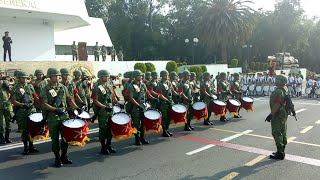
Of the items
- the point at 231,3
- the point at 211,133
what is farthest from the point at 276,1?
the point at 211,133

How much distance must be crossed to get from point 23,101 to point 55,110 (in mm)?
2493

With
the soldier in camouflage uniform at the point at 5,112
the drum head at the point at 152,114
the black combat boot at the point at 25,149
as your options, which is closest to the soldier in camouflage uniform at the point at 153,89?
the drum head at the point at 152,114

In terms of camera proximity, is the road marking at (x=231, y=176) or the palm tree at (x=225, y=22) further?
the palm tree at (x=225, y=22)

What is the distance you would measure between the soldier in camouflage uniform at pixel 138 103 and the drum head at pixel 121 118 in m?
0.71

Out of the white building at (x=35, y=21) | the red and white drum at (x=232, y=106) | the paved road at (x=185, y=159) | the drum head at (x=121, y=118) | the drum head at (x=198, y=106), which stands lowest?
the paved road at (x=185, y=159)

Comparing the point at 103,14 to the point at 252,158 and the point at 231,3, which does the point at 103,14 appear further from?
the point at 252,158

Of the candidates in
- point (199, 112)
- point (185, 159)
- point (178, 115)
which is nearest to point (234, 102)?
point (199, 112)

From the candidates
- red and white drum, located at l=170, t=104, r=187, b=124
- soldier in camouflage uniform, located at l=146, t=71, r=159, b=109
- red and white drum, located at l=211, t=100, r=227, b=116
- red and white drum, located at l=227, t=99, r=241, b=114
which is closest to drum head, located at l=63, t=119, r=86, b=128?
soldier in camouflage uniform, located at l=146, t=71, r=159, b=109

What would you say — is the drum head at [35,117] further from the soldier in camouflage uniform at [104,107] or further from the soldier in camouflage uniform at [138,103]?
the soldier in camouflage uniform at [138,103]

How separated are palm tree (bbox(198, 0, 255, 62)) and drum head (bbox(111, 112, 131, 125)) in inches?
1408

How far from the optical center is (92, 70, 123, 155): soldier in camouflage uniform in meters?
8.48

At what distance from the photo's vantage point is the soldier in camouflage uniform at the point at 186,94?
1155 centimetres

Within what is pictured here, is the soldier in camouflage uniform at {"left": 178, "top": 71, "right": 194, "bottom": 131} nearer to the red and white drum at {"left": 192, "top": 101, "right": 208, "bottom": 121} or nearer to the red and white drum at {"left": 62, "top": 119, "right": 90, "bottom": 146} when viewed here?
the red and white drum at {"left": 192, "top": 101, "right": 208, "bottom": 121}

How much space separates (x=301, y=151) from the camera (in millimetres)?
8766
